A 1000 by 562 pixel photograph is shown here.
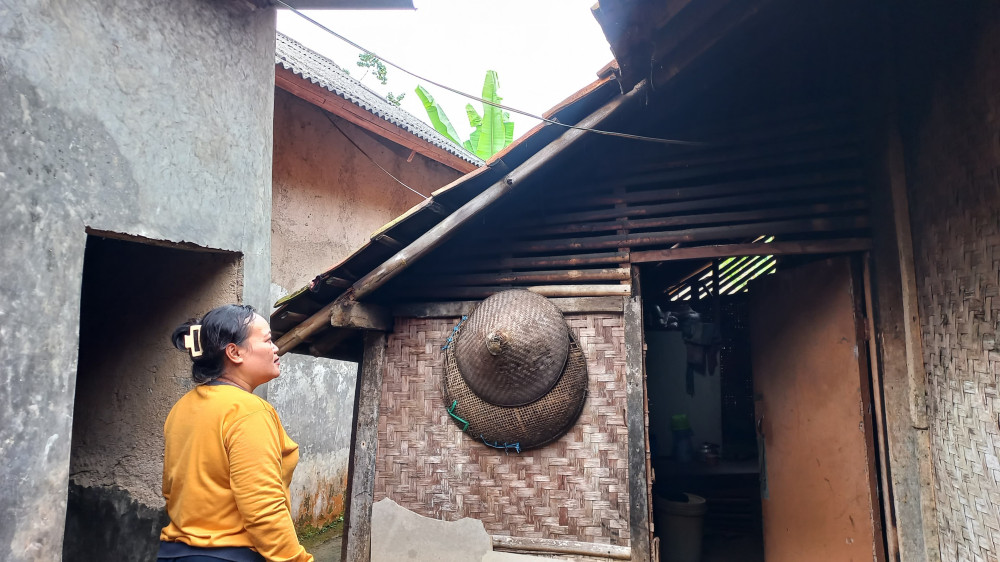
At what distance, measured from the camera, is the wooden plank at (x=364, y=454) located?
4000 mm

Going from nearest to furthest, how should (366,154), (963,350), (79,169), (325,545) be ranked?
(79,169) < (963,350) < (325,545) < (366,154)

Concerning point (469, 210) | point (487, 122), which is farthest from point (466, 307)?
point (487, 122)

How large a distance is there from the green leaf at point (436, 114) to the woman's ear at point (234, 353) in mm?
9854

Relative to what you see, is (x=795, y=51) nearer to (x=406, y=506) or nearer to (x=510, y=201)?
(x=510, y=201)

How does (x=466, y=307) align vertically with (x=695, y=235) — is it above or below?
below

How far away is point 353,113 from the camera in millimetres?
7035

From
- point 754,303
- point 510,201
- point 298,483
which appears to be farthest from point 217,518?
point 298,483

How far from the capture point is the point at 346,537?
161 inches

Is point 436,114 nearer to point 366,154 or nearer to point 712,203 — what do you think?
point 366,154

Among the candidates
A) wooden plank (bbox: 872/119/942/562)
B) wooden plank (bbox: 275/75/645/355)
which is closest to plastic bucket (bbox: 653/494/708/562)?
wooden plank (bbox: 872/119/942/562)

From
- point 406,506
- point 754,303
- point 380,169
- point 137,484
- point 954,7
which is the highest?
point 380,169

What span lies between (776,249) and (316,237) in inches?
219

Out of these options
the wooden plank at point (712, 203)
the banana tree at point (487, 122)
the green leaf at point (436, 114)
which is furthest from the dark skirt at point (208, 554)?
the green leaf at point (436, 114)

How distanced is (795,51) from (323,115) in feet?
18.5
